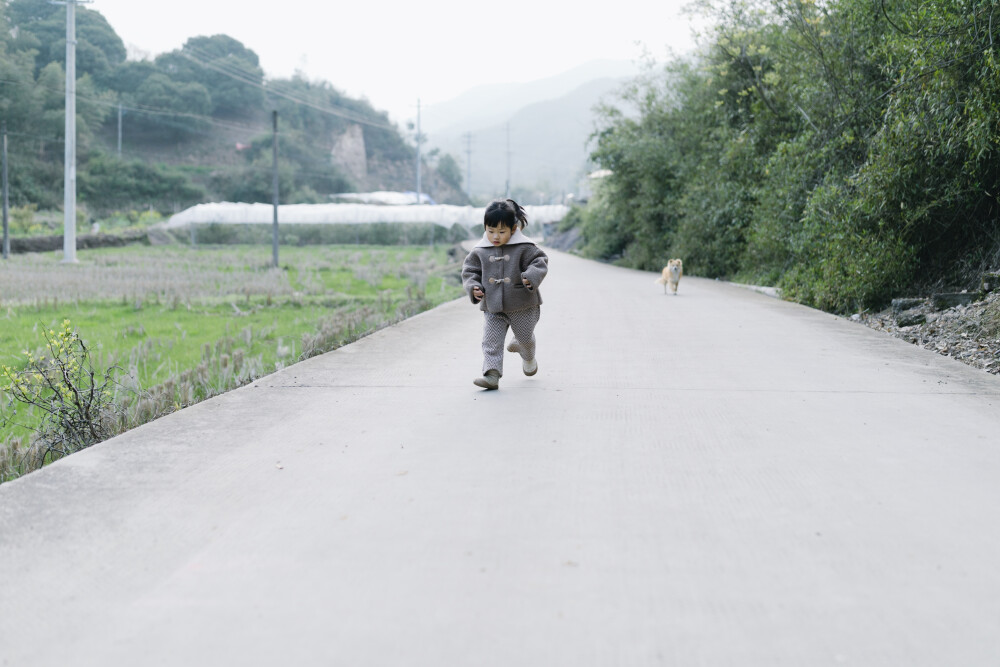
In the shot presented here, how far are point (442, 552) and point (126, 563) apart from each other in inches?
42.2

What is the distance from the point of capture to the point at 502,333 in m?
6.41

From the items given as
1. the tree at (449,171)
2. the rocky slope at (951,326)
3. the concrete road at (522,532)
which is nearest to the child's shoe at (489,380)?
the concrete road at (522,532)

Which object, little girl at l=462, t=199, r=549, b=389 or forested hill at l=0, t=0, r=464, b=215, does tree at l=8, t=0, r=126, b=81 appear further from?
little girl at l=462, t=199, r=549, b=389

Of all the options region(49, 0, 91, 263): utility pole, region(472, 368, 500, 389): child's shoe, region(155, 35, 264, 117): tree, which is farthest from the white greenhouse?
region(472, 368, 500, 389): child's shoe

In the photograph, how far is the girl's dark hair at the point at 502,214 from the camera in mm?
6262

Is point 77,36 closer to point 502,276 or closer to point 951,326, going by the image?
point 502,276

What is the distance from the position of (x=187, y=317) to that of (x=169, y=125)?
72710 millimetres

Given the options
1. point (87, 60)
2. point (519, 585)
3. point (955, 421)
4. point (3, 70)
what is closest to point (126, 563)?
point (519, 585)

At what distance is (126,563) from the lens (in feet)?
9.79

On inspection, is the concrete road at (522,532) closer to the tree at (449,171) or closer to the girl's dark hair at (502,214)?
the girl's dark hair at (502,214)

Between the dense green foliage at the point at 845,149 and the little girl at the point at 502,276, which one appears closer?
the little girl at the point at 502,276

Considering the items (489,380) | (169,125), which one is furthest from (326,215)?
(489,380)

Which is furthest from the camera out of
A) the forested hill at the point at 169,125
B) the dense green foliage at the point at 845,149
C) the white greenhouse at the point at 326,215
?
the forested hill at the point at 169,125

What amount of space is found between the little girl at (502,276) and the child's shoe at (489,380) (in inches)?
0.5
